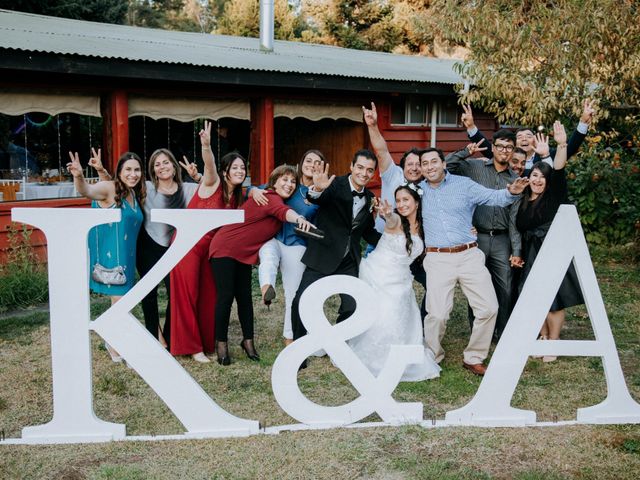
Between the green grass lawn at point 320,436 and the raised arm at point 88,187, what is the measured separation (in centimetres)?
137

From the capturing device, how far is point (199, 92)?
1003 cm

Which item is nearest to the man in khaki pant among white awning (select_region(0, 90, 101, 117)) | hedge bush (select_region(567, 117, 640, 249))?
white awning (select_region(0, 90, 101, 117))

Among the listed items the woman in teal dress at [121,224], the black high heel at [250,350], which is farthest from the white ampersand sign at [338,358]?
the woman in teal dress at [121,224]

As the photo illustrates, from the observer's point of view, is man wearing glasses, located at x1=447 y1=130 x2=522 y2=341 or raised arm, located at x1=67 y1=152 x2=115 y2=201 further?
man wearing glasses, located at x1=447 y1=130 x2=522 y2=341

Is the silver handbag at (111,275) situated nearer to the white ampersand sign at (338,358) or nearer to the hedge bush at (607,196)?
the white ampersand sign at (338,358)

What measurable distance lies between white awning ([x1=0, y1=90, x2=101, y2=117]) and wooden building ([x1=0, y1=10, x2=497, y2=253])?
0.01m

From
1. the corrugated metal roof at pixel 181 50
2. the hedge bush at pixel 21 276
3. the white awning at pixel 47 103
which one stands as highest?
the corrugated metal roof at pixel 181 50

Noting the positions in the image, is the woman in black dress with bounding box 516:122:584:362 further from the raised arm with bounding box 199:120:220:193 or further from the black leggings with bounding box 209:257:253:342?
the raised arm with bounding box 199:120:220:193

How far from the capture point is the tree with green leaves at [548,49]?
6.81 m

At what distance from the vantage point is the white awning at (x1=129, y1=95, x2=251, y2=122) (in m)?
9.54

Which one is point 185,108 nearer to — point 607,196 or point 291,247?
point 291,247

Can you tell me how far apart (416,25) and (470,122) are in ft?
9.45

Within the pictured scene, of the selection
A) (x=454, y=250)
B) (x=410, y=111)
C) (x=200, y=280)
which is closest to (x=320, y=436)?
(x=454, y=250)

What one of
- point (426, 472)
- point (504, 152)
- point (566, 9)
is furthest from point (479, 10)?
point (426, 472)
